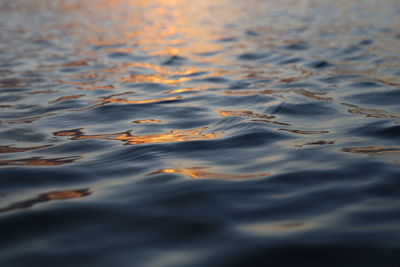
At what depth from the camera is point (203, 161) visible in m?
2.65

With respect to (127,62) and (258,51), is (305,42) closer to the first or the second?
(258,51)

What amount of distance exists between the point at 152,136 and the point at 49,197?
1133mm

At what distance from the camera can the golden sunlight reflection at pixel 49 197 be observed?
2062 mm

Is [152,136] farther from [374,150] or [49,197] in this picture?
[374,150]

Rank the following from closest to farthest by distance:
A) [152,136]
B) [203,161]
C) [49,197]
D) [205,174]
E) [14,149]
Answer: [49,197]
[205,174]
[203,161]
[14,149]
[152,136]

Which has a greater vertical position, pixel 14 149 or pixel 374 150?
pixel 14 149

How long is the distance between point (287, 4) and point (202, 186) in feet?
52.8

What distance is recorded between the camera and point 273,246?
1707mm

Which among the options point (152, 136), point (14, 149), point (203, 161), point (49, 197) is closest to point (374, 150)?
point (203, 161)

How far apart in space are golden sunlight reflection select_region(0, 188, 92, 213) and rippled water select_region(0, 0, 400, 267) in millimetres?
10

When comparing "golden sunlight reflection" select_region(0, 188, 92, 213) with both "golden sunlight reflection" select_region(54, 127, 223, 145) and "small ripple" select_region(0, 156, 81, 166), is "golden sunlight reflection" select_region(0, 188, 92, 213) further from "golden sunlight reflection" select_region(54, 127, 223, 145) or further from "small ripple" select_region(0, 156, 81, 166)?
"golden sunlight reflection" select_region(54, 127, 223, 145)

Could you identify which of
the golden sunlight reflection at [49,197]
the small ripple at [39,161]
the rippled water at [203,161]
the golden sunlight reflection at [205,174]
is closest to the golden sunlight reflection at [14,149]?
the rippled water at [203,161]

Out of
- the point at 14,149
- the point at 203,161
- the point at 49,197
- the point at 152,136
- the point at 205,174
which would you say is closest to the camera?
the point at 49,197

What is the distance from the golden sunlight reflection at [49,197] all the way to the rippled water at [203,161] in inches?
0.4
